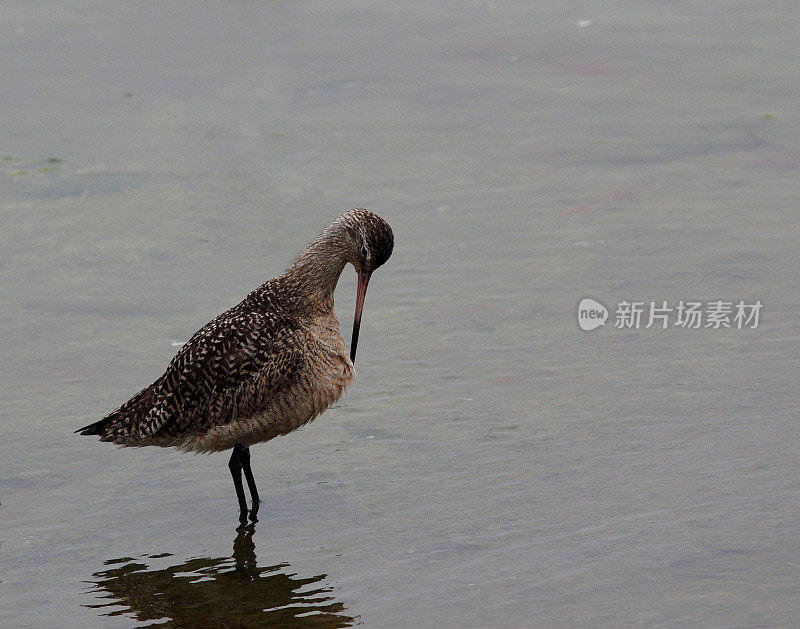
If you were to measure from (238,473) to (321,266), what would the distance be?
1.03 metres

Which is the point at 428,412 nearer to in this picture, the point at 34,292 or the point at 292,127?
the point at 34,292

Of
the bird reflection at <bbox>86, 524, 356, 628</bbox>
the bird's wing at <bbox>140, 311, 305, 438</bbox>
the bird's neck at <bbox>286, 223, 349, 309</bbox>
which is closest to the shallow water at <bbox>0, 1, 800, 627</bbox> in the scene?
the bird reflection at <bbox>86, 524, 356, 628</bbox>

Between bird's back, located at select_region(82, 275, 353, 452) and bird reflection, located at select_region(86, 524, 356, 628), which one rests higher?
bird's back, located at select_region(82, 275, 353, 452)

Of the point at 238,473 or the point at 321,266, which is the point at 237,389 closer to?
the point at 238,473

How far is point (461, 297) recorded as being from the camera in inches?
318

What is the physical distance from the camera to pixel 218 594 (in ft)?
17.2

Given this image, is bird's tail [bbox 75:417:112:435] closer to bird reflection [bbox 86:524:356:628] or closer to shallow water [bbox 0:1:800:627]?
shallow water [bbox 0:1:800:627]

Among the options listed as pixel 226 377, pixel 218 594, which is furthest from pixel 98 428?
pixel 218 594

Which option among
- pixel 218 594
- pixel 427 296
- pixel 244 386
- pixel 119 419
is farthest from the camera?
pixel 427 296

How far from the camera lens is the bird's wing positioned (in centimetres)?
589

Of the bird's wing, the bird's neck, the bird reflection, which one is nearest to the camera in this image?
the bird reflection

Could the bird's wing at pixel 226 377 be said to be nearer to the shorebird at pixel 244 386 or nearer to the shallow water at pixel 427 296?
the shorebird at pixel 244 386

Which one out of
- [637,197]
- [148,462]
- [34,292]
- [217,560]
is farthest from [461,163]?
[217,560]

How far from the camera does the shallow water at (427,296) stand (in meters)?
5.25
